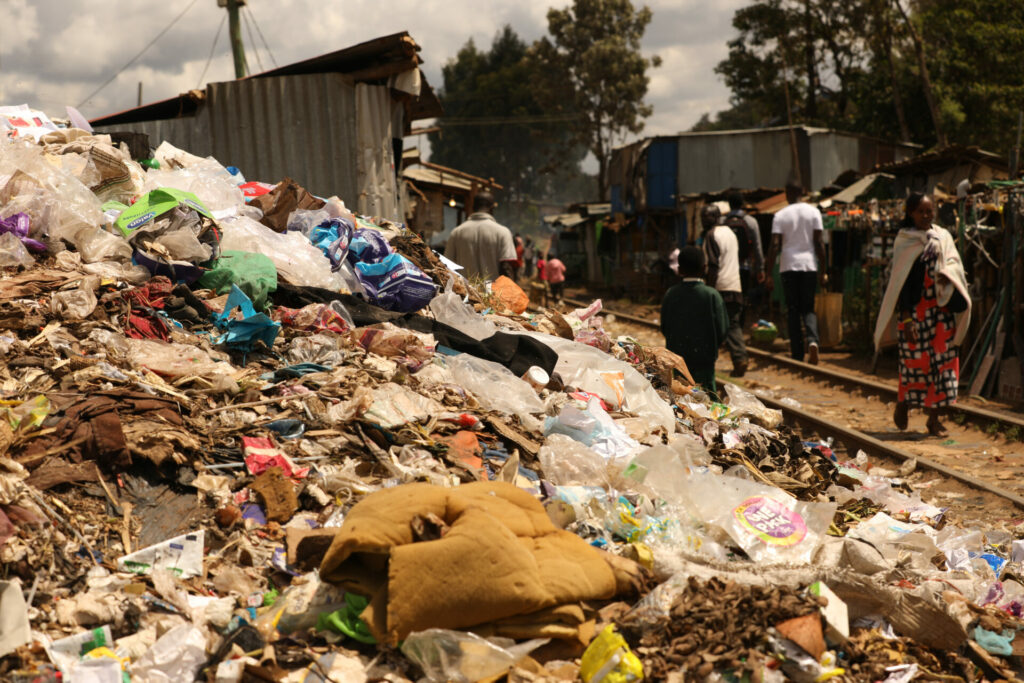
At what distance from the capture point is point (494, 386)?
200 inches

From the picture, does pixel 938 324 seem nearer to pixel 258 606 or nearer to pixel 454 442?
pixel 454 442

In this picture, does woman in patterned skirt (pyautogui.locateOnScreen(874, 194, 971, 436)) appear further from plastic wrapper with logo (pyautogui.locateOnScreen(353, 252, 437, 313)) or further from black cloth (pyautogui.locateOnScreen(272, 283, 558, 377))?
plastic wrapper with logo (pyautogui.locateOnScreen(353, 252, 437, 313))

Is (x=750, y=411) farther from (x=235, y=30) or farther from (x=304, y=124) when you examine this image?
(x=235, y=30)

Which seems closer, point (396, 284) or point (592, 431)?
point (592, 431)

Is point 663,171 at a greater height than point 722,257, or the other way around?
point 663,171

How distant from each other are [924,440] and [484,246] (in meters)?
4.23

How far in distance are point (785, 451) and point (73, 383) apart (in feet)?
13.0

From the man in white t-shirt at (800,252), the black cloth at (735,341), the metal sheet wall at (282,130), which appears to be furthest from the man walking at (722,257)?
the metal sheet wall at (282,130)

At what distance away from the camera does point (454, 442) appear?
14.1 ft

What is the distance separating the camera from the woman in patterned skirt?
6.62 metres

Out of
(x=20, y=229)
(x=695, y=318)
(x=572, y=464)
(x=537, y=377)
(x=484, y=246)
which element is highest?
(x=20, y=229)

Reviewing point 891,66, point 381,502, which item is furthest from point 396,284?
point 891,66

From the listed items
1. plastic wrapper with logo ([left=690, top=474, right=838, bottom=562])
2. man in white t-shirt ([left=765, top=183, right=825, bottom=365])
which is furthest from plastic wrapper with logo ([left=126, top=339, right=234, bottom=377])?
man in white t-shirt ([left=765, top=183, right=825, bottom=365])

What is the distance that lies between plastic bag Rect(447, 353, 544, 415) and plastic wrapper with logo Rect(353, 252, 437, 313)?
1.03 m
